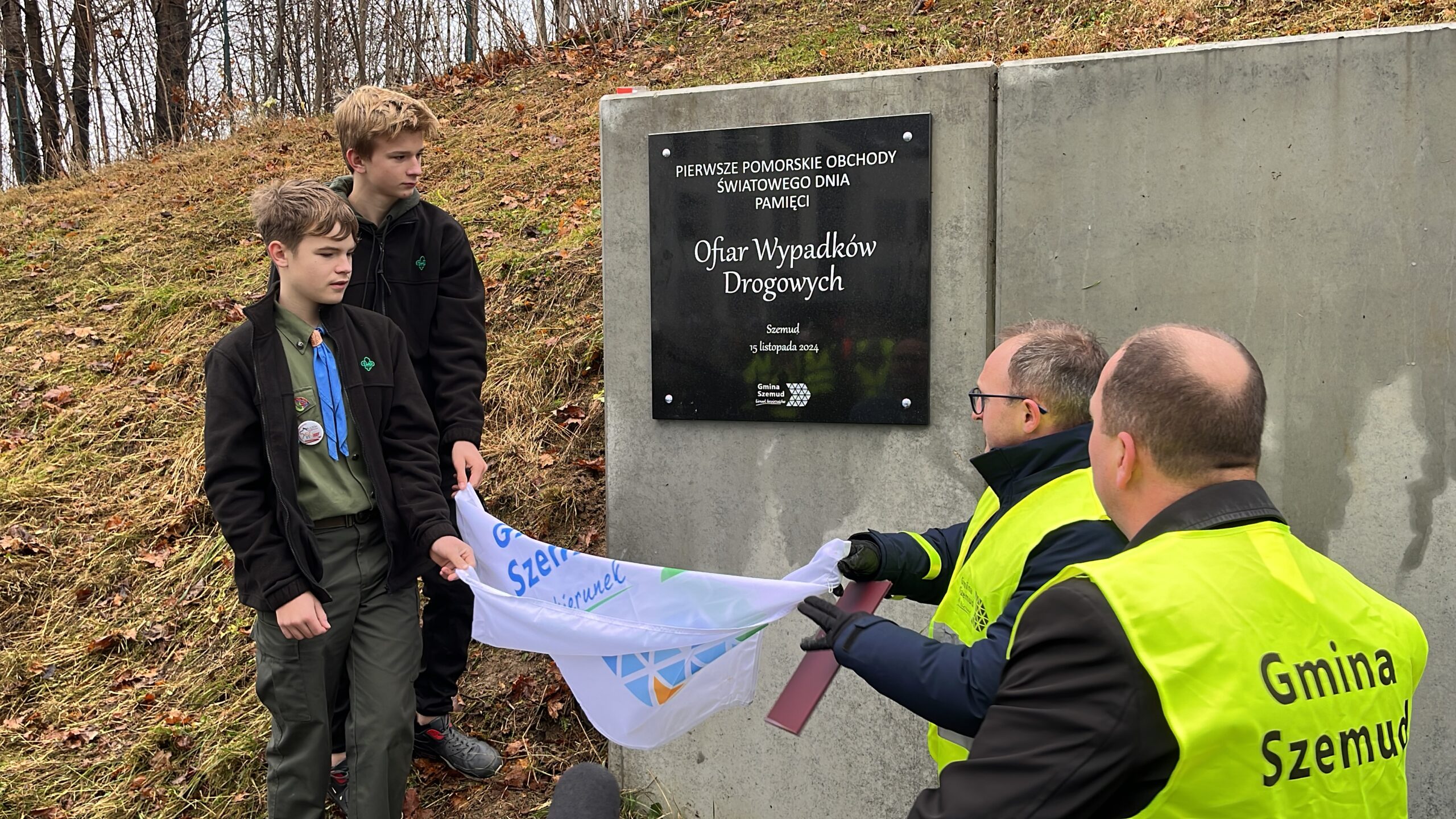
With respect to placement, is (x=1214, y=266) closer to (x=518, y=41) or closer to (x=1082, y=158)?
(x=1082, y=158)

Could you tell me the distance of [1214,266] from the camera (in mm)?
3447

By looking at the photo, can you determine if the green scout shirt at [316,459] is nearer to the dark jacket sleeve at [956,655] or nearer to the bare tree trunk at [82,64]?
the dark jacket sleeve at [956,655]

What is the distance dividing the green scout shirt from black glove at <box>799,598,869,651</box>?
5.23 ft

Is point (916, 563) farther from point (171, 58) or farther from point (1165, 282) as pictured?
point (171, 58)

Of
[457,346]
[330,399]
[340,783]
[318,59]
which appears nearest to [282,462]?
[330,399]

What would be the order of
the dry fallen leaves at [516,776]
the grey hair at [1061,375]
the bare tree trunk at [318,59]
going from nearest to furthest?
1. the grey hair at [1061,375]
2. the dry fallen leaves at [516,776]
3. the bare tree trunk at [318,59]

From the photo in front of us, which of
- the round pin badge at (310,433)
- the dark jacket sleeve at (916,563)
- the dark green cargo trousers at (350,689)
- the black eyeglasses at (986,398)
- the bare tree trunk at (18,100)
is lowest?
the dark green cargo trousers at (350,689)

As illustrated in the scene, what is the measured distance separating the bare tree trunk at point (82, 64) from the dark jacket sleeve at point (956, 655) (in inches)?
632

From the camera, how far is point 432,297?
3.97m

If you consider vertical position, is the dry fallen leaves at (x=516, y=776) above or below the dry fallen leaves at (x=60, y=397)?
below

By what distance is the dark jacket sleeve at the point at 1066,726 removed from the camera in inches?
60.4

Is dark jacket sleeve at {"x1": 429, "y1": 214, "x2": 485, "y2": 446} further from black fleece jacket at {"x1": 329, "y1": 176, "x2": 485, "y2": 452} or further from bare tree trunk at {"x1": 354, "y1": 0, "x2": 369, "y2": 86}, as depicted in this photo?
bare tree trunk at {"x1": 354, "y1": 0, "x2": 369, "y2": 86}

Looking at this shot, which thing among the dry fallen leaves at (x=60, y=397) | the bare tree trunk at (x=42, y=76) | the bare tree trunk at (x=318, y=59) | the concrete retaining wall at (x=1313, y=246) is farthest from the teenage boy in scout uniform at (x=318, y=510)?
the bare tree trunk at (x=42, y=76)

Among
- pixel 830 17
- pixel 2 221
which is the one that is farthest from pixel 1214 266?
pixel 2 221
